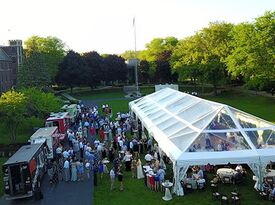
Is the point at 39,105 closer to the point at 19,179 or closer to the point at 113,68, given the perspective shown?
the point at 19,179

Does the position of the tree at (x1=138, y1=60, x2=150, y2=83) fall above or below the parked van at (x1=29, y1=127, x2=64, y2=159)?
above

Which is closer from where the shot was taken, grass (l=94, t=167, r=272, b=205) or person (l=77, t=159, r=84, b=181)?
grass (l=94, t=167, r=272, b=205)

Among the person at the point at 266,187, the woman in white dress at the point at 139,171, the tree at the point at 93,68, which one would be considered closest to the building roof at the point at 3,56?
the tree at the point at 93,68

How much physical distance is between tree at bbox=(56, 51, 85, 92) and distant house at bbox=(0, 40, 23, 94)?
11.9 meters

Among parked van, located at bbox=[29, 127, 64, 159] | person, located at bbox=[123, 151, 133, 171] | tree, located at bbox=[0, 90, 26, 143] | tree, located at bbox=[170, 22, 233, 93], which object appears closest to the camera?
person, located at bbox=[123, 151, 133, 171]

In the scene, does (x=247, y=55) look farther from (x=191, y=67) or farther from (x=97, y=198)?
(x=97, y=198)

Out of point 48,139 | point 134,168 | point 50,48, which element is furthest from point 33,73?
point 134,168

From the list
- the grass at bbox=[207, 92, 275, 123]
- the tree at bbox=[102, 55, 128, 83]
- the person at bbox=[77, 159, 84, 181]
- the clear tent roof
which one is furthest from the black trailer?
the tree at bbox=[102, 55, 128, 83]

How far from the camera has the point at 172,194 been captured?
61.1 ft

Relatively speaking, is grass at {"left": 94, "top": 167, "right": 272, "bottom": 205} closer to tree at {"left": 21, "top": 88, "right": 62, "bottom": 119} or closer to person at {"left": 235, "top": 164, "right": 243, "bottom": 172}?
person at {"left": 235, "top": 164, "right": 243, "bottom": 172}

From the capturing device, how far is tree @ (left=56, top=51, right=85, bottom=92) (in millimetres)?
86562

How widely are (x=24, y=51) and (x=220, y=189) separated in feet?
283

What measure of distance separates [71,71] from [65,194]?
6842 cm

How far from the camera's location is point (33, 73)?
70.2 meters
